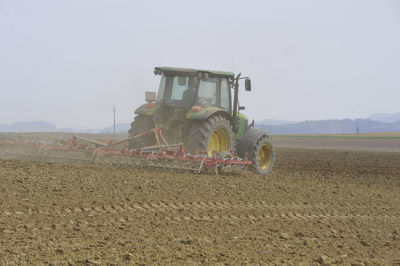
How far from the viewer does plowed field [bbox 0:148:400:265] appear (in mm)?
3676

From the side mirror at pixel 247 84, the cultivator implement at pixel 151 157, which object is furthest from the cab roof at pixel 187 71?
the cultivator implement at pixel 151 157

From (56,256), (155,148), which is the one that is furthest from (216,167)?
(56,256)

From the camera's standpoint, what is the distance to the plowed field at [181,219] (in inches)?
145

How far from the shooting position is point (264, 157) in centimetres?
995

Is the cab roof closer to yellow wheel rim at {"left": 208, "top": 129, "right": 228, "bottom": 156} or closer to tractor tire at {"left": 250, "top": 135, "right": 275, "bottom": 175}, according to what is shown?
yellow wheel rim at {"left": 208, "top": 129, "right": 228, "bottom": 156}

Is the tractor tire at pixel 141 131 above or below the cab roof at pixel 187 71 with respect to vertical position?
below

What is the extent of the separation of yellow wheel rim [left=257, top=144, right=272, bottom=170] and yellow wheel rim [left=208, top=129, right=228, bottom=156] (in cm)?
136

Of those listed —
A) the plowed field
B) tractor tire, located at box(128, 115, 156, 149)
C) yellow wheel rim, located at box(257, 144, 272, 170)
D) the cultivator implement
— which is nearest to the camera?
the plowed field

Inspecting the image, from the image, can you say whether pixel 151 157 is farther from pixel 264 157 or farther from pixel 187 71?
pixel 264 157

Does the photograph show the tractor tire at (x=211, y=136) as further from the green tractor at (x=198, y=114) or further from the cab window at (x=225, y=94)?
the cab window at (x=225, y=94)

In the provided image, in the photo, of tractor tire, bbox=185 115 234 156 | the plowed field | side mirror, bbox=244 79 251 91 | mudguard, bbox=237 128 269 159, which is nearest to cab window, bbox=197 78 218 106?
tractor tire, bbox=185 115 234 156

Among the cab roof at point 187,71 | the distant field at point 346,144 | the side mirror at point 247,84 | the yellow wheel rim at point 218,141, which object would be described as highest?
the cab roof at point 187,71

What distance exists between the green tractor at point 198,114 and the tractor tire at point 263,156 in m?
0.02

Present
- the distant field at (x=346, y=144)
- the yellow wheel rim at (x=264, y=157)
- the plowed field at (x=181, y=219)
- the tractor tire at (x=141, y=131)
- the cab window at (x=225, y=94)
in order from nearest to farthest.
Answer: the plowed field at (x=181, y=219) → the cab window at (x=225, y=94) → the tractor tire at (x=141, y=131) → the yellow wheel rim at (x=264, y=157) → the distant field at (x=346, y=144)
